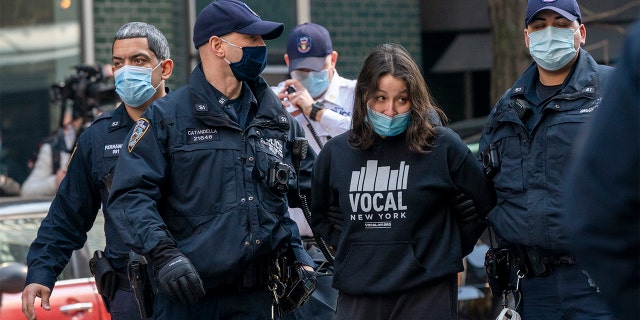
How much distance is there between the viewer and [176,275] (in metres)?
3.96

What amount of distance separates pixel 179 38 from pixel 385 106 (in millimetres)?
7831

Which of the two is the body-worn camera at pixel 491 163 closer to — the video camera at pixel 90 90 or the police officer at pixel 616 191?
the police officer at pixel 616 191

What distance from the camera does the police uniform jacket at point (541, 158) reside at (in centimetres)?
423

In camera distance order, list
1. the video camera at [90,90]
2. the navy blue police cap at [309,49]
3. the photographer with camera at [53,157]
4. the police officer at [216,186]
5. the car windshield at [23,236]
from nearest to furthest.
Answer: the police officer at [216,186]
the navy blue police cap at [309,49]
the car windshield at [23,236]
the video camera at [90,90]
the photographer with camera at [53,157]

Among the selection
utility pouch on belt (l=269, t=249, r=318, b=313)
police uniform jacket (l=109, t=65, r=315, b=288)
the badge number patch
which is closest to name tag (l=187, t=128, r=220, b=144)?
police uniform jacket (l=109, t=65, r=315, b=288)

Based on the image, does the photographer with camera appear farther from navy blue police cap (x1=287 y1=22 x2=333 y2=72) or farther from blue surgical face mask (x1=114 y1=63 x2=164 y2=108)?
blue surgical face mask (x1=114 y1=63 x2=164 y2=108)

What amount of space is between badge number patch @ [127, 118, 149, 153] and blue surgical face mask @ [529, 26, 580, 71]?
1.50 meters

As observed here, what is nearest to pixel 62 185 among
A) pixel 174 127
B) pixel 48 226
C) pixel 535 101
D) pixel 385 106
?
pixel 48 226

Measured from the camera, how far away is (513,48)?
9508 millimetres

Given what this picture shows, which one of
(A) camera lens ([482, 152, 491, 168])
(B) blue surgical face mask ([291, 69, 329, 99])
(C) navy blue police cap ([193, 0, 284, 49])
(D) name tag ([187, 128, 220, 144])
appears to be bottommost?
(A) camera lens ([482, 152, 491, 168])

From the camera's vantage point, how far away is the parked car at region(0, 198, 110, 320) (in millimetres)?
6188

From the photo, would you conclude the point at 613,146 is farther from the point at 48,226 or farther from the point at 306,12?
the point at 306,12

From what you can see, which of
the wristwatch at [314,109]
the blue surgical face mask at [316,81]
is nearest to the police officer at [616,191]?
the wristwatch at [314,109]

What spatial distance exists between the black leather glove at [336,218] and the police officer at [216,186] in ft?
0.52
